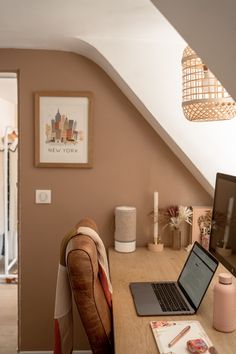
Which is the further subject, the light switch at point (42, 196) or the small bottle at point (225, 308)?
the light switch at point (42, 196)

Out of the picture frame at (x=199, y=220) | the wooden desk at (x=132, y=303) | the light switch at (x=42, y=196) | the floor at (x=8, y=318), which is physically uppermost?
the light switch at (x=42, y=196)

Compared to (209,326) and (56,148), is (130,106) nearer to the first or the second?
(56,148)

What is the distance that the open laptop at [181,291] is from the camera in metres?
1.53

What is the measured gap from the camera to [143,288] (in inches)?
69.7

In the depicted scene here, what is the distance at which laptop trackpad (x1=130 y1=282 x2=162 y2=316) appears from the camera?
1.52m

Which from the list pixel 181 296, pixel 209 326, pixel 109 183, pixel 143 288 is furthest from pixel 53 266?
pixel 209 326

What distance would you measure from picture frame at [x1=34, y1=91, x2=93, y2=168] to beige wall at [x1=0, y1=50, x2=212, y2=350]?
5 centimetres

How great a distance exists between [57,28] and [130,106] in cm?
71

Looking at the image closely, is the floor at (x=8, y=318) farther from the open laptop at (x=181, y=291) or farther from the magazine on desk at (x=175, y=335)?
the magazine on desk at (x=175, y=335)

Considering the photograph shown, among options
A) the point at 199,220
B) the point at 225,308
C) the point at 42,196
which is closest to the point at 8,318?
the point at 42,196

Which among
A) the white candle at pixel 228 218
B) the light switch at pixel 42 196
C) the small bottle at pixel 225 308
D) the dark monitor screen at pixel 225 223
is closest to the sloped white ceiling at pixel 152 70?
the dark monitor screen at pixel 225 223

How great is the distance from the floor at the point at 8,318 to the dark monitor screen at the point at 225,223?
181cm

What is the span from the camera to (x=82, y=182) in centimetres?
254

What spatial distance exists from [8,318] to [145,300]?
76.7 inches
